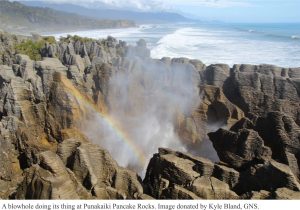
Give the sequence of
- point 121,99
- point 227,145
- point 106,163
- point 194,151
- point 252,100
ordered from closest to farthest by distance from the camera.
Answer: point 106,163
point 227,145
point 194,151
point 252,100
point 121,99

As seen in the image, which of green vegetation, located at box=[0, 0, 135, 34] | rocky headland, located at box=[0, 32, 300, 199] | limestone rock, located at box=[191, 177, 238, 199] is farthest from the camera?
green vegetation, located at box=[0, 0, 135, 34]

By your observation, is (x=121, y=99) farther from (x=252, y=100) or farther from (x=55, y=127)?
(x=252, y=100)

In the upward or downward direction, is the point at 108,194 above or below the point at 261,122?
below

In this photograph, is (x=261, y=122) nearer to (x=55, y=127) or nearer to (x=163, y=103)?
(x=163, y=103)

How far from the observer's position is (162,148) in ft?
32.2

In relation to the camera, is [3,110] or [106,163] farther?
[3,110]

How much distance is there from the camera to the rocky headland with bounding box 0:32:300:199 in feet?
27.5

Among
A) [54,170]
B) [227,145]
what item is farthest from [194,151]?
[54,170]

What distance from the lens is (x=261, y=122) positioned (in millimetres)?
10680

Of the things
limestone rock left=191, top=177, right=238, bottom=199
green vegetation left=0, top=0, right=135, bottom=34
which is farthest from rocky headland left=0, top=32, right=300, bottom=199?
green vegetation left=0, top=0, right=135, bottom=34

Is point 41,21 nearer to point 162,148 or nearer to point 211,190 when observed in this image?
point 162,148

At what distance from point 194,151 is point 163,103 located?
209 centimetres

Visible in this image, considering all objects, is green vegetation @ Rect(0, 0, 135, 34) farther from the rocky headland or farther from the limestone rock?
the limestone rock

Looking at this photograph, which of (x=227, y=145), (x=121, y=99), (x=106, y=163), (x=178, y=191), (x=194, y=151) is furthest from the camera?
(x=121, y=99)
